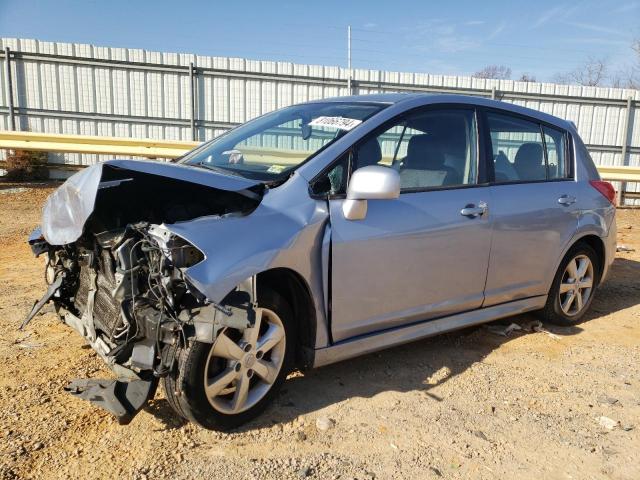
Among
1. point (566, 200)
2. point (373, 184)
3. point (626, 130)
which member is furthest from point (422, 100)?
point (626, 130)

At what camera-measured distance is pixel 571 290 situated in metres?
4.79

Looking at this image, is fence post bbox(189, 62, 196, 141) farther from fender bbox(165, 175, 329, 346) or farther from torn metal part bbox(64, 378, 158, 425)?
torn metal part bbox(64, 378, 158, 425)

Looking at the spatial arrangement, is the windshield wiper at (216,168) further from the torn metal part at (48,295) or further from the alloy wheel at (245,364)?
the torn metal part at (48,295)

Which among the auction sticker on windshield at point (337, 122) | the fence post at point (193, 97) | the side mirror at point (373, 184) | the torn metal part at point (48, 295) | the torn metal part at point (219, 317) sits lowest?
the torn metal part at point (48, 295)

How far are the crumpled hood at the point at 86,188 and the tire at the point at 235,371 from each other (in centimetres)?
64

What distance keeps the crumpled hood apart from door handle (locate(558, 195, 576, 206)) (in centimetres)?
270

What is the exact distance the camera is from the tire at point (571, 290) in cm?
467

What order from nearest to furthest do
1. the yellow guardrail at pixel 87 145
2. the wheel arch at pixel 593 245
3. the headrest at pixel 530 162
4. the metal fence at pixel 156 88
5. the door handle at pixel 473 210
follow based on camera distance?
the door handle at pixel 473 210 → the headrest at pixel 530 162 → the wheel arch at pixel 593 245 → the yellow guardrail at pixel 87 145 → the metal fence at pixel 156 88

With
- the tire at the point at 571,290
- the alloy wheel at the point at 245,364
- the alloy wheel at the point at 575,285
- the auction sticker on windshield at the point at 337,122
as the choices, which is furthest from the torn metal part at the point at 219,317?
the alloy wheel at the point at 575,285

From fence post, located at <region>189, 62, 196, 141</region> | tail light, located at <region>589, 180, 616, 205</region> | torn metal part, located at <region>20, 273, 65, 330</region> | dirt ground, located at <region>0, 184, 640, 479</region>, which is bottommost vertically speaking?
dirt ground, located at <region>0, 184, 640, 479</region>

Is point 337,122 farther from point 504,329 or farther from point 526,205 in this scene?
point 504,329

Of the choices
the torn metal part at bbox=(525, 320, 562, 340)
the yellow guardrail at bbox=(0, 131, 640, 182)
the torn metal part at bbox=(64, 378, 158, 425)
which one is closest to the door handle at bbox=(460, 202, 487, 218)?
the torn metal part at bbox=(525, 320, 562, 340)

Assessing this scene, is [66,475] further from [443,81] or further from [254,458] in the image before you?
[443,81]

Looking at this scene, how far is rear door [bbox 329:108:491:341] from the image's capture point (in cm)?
321
